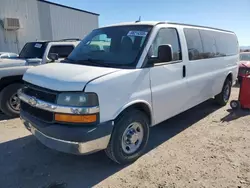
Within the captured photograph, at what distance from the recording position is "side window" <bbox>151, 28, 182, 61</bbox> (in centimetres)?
387

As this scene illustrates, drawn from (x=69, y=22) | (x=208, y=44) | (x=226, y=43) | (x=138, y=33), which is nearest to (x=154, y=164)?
(x=138, y=33)

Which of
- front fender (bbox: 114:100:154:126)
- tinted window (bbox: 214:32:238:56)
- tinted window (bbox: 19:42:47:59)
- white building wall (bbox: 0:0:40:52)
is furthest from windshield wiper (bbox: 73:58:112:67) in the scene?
white building wall (bbox: 0:0:40:52)

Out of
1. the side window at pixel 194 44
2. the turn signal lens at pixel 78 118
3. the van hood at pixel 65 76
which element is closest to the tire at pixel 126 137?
the turn signal lens at pixel 78 118

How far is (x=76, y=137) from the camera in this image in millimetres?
2932

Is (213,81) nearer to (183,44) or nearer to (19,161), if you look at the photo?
(183,44)

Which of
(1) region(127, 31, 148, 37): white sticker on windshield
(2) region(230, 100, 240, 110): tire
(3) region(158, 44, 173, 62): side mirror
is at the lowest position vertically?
(2) region(230, 100, 240, 110): tire

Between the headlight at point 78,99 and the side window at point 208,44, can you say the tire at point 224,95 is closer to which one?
the side window at point 208,44

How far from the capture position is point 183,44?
4574 mm

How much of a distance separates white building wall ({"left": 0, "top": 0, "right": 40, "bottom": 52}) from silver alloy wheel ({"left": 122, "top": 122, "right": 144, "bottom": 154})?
15861 millimetres

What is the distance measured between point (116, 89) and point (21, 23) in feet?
56.5

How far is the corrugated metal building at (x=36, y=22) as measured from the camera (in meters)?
16.8

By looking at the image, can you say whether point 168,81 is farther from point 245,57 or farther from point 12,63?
point 245,57

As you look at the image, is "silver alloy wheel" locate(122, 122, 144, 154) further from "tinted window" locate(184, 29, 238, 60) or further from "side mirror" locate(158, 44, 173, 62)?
"tinted window" locate(184, 29, 238, 60)

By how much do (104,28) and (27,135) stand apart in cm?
271
